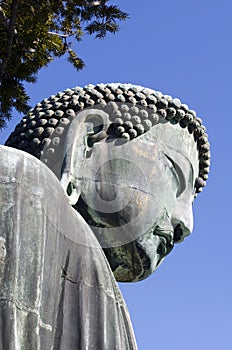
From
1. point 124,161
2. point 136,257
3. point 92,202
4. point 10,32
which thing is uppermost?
point 10,32

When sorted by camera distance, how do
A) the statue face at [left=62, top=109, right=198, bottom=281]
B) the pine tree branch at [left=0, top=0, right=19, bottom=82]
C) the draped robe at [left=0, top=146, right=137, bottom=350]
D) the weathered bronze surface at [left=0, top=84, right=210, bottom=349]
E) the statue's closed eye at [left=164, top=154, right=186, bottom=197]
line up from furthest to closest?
the pine tree branch at [left=0, top=0, right=19, bottom=82]
the statue's closed eye at [left=164, top=154, right=186, bottom=197]
the statue face at [left=62, top=109, right=198, bottom=281]
the weathered bronze surface at [left=0, top=84, right=210, bottom=349]
the draped robe at [left=0, top=146, right=137, bottom=350]

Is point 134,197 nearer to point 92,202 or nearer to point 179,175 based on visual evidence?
point 92,202

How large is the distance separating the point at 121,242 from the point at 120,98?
958 mm

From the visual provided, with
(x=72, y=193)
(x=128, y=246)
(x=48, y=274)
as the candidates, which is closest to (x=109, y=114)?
(x=72, y=193)

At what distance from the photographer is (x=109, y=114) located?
22.8ft

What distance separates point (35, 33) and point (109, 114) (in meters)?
4.00

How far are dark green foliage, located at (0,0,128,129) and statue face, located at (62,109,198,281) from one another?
3.72 metres

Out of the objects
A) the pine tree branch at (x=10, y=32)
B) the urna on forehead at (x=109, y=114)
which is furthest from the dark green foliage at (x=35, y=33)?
the urna on forehead at (x=109, y=114)

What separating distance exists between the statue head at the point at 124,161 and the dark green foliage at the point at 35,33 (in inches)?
139

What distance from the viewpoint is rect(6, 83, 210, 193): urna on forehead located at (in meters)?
6.83

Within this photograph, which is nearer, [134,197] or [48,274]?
[48,274]

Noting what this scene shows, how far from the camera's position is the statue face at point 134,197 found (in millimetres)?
6602

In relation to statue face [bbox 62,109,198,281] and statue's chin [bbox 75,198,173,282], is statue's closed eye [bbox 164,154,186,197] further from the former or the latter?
statue's chin [bbox 75,198,173,282]

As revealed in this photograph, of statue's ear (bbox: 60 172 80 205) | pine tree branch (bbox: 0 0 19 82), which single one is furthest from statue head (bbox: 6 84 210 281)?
pine tree branch (bbox: 0 0 19 82)
